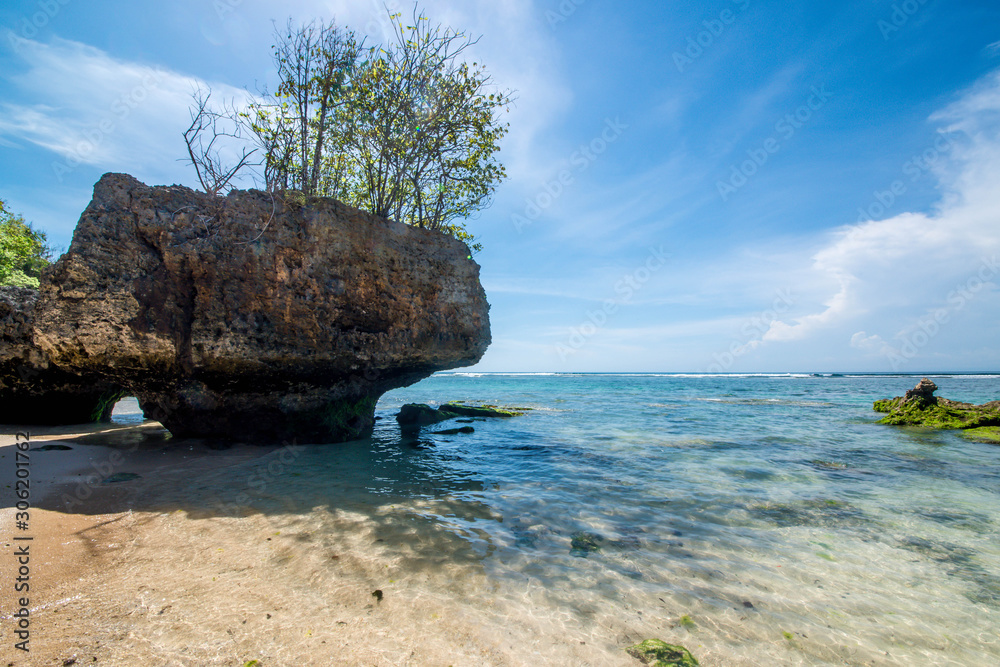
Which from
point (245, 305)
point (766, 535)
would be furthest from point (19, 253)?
point (766, 535)

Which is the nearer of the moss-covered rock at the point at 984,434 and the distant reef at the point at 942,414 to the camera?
the moss-covered rock at the point at 984,434

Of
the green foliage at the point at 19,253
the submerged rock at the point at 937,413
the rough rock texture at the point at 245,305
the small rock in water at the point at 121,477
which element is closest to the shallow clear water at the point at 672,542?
the small rock in water at the point at 121,477

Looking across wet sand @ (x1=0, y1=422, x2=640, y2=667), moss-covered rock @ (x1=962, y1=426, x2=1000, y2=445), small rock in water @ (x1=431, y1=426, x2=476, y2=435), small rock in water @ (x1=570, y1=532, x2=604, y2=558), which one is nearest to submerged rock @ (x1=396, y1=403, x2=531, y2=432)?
small rock in water @ (x1=431, y1=426, x2=476, y2=435)

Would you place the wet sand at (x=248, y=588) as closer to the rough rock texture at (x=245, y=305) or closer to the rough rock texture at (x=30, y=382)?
the rough rock texture at (x=245, y=305)

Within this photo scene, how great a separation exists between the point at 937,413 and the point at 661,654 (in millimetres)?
20863

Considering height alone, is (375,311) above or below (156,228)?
below

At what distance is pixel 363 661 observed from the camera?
2814 mm

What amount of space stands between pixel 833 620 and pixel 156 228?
1222 centimetres

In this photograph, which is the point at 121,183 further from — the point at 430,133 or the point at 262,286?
the point at 430,133

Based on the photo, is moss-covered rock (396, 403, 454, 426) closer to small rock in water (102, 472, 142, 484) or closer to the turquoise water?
the turquoise water

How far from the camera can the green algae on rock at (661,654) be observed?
2984 millimetres

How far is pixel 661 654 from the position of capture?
3078 millimetres

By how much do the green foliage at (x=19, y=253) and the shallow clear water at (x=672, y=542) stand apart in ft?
54.6

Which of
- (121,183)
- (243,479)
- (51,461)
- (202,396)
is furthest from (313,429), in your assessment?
(121,183)
